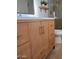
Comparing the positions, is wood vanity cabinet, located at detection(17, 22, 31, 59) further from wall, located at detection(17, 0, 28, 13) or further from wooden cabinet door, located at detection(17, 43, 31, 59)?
wall, located at detection(17, 0, 28, 13)

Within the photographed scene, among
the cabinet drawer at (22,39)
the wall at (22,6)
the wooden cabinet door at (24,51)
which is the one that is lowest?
the wooden cabinet door at (24,51)

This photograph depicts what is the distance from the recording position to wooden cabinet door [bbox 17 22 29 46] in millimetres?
1723

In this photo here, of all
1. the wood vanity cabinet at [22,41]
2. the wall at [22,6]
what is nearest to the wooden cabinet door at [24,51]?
the wood vanity cabinet at [22,41]

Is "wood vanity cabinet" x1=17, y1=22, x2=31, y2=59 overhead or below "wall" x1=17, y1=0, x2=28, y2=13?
below

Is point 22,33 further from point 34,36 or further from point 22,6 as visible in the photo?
point 22,6

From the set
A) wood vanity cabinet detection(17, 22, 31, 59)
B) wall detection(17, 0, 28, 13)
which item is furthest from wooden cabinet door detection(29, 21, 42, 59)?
wall detection(17, 0, 28, 13)

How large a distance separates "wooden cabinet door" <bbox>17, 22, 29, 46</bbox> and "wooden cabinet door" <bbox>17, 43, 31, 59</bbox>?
58 mm

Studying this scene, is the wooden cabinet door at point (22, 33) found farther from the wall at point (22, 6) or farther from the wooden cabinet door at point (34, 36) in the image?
the wall at point (22, 6)

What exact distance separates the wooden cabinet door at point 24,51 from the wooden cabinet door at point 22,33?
0.06 metres

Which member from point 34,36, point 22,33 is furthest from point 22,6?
point 22,33

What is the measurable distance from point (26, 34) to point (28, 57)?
31 centimetres

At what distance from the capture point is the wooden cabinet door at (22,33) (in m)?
1.72
